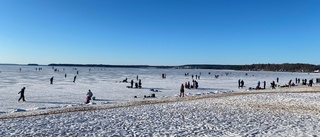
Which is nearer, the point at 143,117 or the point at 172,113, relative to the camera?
the point at 143,117

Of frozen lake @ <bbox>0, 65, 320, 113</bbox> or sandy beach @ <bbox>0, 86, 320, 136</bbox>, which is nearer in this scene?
sandy beach @ <bbox>0, 86, 320, 136</bbox>

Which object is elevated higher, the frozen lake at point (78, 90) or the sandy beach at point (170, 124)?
the sandy beach at point (170, 124)

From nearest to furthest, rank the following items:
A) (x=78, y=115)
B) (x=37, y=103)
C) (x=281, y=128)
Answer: (x=281, y=128)
(x=78, y=115)
(x=37, y=103)

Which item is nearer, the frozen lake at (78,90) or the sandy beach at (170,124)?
the sandy beach at (170,124)

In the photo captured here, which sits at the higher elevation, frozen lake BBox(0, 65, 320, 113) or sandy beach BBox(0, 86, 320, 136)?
sandy beach BBox(0, 86, 320, 136)

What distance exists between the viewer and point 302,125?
442 inches

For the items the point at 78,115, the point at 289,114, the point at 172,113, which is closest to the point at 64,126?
the point at 78,115

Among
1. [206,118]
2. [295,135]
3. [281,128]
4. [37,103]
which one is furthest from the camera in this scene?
[37,103]

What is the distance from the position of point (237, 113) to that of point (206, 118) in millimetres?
2377

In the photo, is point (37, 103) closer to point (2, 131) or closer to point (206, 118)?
point (2, 131)

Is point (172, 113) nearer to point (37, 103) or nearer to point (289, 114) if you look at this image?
point (289, 114)

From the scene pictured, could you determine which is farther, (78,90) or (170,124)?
Result: (78,90)

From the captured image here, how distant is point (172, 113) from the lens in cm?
1452

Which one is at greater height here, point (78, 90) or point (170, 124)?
point (170, 124)
